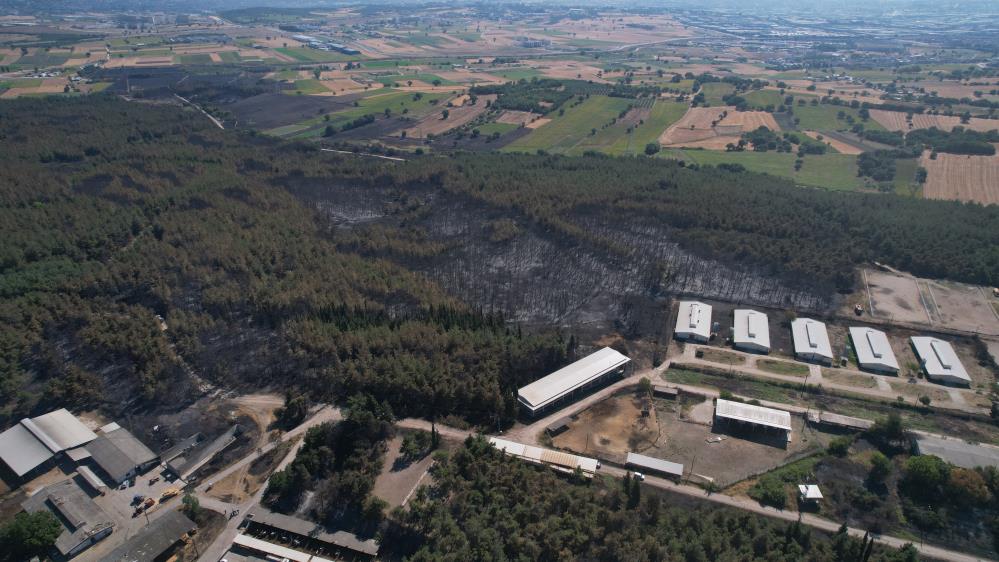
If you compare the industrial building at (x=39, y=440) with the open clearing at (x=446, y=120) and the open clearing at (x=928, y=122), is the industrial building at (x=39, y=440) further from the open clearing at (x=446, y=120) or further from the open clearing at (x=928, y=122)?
the open clearing at (x=928, y=122)

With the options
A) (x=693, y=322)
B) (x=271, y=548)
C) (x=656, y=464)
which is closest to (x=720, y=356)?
(x=693, y=322)

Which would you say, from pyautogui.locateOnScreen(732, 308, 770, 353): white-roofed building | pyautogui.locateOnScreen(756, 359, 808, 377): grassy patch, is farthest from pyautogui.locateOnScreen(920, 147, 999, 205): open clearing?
pyautogui.locateOnScreen(756, 359, 808, 377): grassy patch

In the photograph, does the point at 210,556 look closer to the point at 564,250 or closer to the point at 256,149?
the point at 564,250

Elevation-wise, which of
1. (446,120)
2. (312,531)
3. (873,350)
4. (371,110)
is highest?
(371,110)

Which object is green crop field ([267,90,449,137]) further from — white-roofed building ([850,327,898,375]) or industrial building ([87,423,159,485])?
white-roofed building ([850,327,898,375])

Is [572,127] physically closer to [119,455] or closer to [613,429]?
[613,429]

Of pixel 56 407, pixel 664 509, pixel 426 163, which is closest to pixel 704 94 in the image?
pixel 426 163
